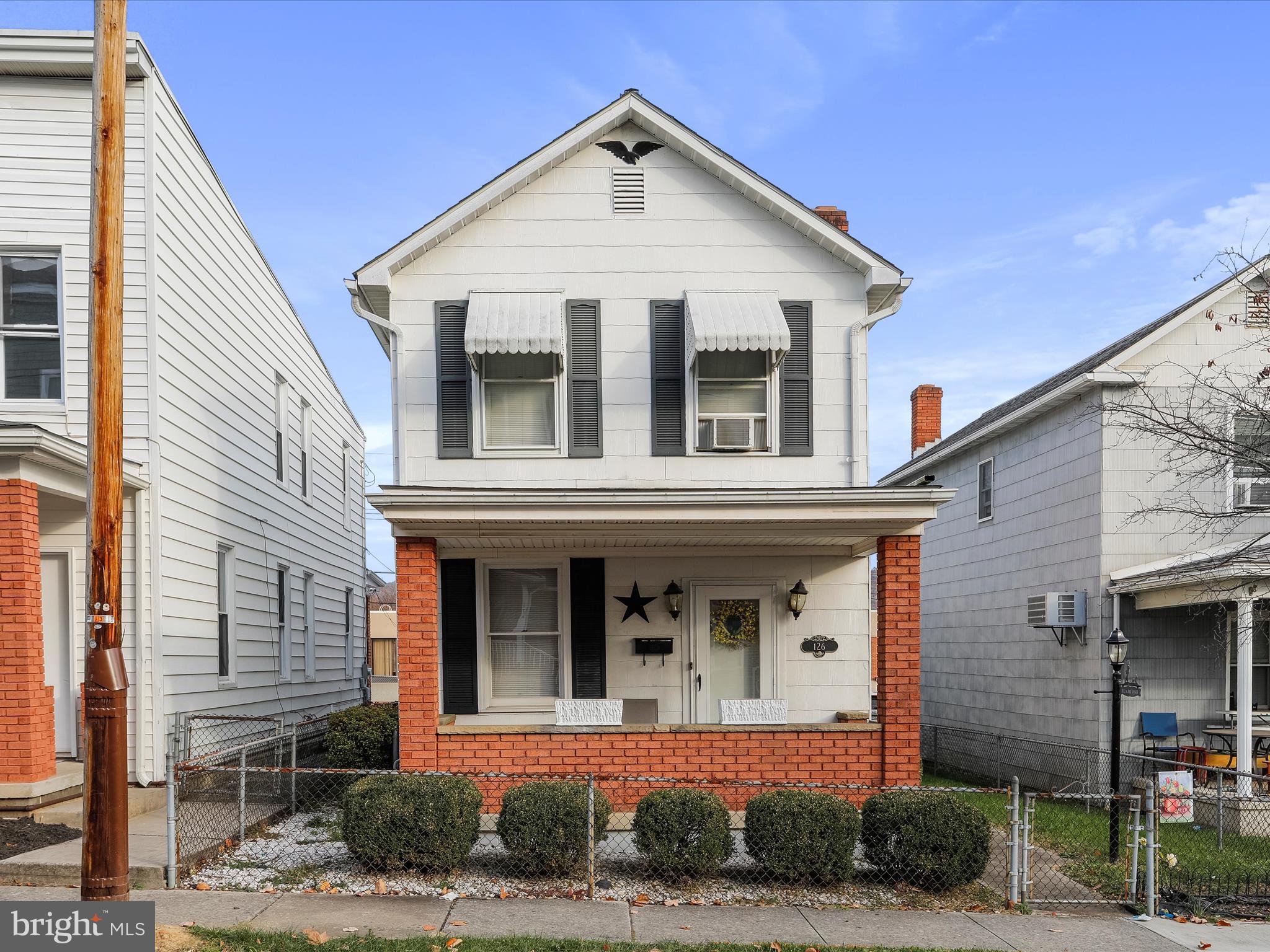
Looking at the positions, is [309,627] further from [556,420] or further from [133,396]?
[556,420]

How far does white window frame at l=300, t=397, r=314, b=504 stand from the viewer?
18.6 m

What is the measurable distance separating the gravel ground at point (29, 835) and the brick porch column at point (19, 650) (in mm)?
491

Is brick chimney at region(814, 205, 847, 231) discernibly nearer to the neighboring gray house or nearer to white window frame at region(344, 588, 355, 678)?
the neighboring gray house

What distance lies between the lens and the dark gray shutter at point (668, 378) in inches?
483

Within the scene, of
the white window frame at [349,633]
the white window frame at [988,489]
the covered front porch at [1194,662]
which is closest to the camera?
the covered front porch at [1194,662]

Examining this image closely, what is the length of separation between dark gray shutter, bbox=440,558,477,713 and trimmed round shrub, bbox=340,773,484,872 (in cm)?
396

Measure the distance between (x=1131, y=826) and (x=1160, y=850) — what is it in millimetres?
2569

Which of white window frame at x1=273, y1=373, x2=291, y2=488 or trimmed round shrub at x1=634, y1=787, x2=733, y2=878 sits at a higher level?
white window frame at x1=273, y1=373, x2=291, y2=488

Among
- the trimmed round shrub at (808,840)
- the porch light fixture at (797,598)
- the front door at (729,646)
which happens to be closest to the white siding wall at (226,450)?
the front door at (729,646)

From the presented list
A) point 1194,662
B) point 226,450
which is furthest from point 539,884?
point 1194,662

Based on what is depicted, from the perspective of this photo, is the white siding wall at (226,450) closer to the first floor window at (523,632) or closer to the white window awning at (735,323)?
→ the first floor window at (523,632)

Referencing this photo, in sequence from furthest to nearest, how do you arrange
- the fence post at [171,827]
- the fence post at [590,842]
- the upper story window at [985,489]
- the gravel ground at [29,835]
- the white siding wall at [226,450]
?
the upper story window at [985,489], the white siding wall at [226,450], the gravel ground at [29,835], the fence post at [590,842], the fence post at [171,827]

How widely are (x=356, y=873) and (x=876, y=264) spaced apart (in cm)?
844

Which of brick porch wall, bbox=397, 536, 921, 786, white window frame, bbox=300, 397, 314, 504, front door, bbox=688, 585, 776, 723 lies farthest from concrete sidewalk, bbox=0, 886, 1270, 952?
white window frame, bbox=300, 397, 314, 504
